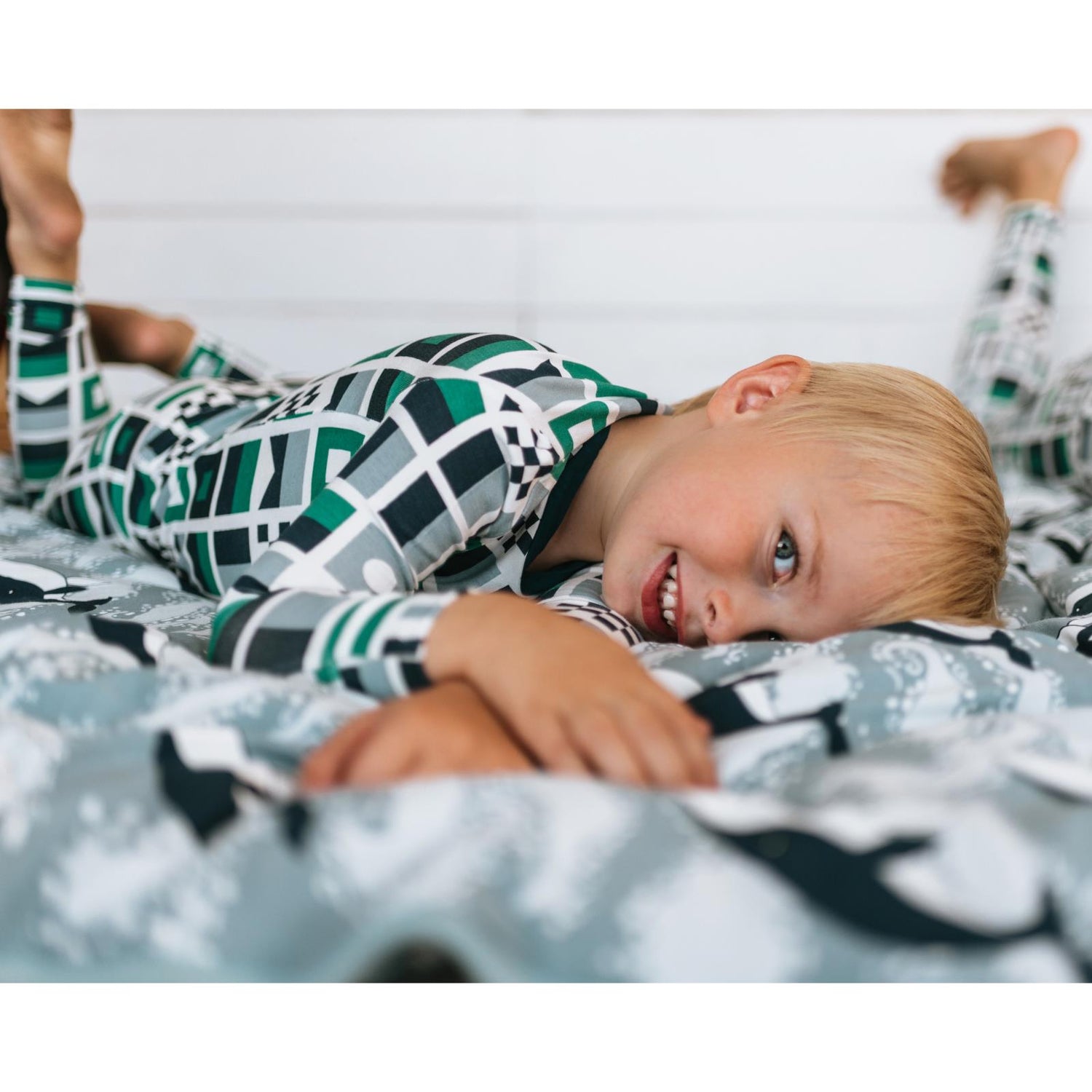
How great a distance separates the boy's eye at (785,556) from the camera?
2.66ft

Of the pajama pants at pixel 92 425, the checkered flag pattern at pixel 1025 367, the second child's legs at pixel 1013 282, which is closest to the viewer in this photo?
the pajama pants at pixel 92 425

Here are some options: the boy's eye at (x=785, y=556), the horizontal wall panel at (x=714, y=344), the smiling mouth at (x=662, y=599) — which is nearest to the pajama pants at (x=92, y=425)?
the smiling mouth at (x=662, y=599)

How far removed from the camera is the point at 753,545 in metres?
0.82

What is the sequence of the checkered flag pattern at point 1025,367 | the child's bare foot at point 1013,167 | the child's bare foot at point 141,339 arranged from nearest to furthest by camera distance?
the checkered flag pattern at point 1025,367 < the child's bare foot at point 141,339 < the child's bare foot at point 1013,167

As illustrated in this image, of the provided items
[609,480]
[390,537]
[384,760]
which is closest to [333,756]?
[384,760]

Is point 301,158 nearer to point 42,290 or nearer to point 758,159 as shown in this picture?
point 42,290

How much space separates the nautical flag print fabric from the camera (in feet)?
2.15

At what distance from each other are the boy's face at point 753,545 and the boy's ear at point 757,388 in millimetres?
46

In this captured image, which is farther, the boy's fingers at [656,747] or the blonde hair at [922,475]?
the blonde hair at [922,475]

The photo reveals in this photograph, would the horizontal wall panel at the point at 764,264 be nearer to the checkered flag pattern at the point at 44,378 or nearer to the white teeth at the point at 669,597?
the checkered flag pattern at the point at 44,378

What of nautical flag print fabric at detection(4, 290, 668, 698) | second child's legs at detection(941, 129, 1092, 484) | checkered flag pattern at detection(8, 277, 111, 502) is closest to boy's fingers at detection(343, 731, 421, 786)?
nautical flag print fabric at detection(4, 290, 668, 698)

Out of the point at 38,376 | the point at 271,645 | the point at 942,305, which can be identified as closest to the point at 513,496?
the point at 271,645

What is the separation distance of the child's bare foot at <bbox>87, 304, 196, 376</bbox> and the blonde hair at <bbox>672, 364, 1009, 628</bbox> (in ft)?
3.49

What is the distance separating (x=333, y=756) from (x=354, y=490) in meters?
0.31
